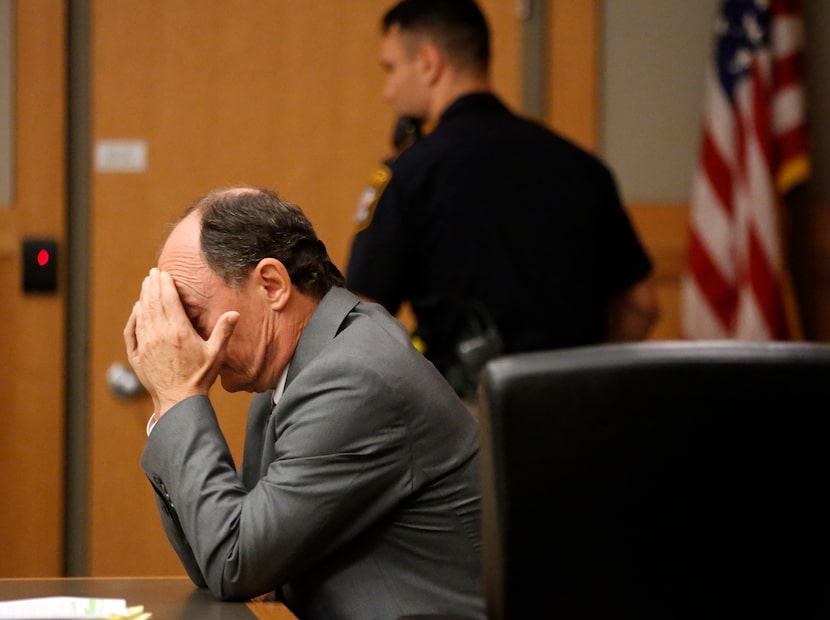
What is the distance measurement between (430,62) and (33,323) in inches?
58.1

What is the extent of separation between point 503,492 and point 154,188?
281 centimetres

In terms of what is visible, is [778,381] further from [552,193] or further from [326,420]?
[552,193]

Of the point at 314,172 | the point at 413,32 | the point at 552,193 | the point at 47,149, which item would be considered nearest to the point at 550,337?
the point at 552,193

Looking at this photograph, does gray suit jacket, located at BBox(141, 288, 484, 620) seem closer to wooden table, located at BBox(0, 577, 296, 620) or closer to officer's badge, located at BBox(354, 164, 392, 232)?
wooden table, located at BBox(0, 577, 296, 620)

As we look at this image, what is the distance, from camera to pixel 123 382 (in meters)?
3.65

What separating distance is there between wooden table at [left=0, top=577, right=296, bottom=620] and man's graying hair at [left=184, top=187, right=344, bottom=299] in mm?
418

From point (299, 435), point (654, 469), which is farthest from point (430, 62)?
point (654, 469)

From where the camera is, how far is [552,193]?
2883 mm

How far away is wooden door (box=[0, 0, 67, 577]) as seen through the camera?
3.65m

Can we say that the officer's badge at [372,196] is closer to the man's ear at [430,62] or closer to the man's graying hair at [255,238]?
the man's ear at [430,62]

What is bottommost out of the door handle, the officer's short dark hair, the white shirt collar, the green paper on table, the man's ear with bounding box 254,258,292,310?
the door handle

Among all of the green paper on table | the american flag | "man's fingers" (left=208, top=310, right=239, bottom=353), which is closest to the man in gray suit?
"man's fingers" (left=208, top=310, right=239, bottom=353)

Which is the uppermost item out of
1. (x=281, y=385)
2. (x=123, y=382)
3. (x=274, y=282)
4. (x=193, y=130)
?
(x=193, y=130)

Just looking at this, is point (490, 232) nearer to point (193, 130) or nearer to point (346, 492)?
point (193, 130)
